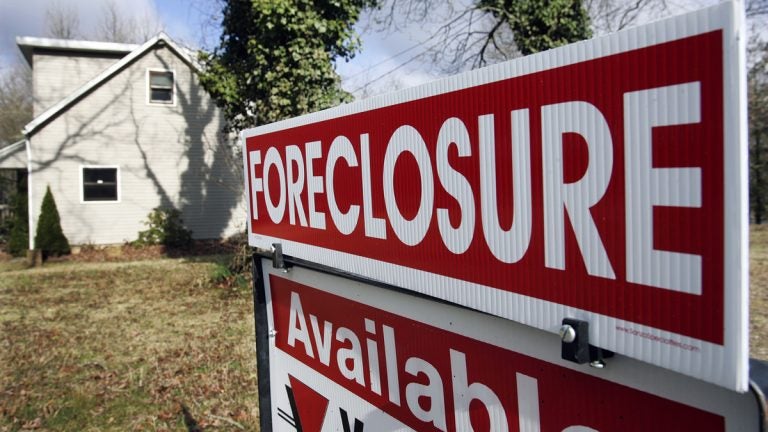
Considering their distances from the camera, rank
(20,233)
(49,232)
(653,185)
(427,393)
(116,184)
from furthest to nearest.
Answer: (116,184) < (20,233) < (49,232) < (427,393) < (653,185)

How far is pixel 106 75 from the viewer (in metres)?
17.9

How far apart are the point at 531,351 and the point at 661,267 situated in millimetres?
377

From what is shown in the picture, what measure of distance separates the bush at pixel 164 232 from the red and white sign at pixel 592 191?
59.2 ft

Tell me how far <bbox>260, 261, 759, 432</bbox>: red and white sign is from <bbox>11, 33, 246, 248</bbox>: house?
51.8 feet

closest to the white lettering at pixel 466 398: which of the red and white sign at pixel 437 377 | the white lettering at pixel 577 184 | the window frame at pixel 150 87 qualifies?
the red and white sign at pixel 437 377

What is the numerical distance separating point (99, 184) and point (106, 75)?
11.2ft

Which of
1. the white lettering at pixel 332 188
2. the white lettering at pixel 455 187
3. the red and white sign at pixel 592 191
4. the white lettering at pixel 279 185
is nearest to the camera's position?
the red and white sign at pixel 592 191

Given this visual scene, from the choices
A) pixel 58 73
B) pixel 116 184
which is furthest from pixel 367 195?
pixel 58 73

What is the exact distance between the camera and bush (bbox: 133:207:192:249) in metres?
18.2

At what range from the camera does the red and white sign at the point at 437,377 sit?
956 millimetres

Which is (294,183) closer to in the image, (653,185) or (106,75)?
(653,185)

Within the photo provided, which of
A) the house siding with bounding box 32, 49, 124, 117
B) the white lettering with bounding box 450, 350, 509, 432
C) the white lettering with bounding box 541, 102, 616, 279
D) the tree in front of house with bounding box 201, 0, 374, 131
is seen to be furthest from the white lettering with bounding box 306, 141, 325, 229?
the house siding with bounding box 32, 49, 124, 117

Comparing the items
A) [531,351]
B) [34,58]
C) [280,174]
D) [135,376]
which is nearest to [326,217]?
[280,174]

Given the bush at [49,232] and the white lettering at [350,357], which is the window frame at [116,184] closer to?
the bush at [49,232]
